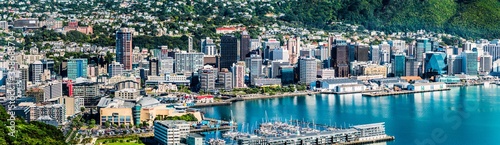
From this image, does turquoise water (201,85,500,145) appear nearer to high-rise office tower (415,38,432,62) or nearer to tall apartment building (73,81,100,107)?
tall apartment building (73,81,100,107)

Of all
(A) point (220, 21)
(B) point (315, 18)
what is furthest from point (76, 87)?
(B) point (315, 18)

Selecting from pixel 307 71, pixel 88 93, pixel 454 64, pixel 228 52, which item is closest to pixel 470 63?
pixel 454 64

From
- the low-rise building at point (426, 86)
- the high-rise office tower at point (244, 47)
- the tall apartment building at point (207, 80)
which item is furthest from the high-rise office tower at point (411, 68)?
the tall apartment building at point (207, 80)

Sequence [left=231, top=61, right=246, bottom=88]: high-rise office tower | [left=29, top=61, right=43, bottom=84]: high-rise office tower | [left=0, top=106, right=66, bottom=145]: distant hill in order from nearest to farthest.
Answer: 1. [left=0, top=106, right=66, bottom=145]: distant hill
2. [left=29, top=61, right=43, bottom=84]: high-rise office tower
3. [left=231, top=61, right=246, bottom=88]: high-rise office tower

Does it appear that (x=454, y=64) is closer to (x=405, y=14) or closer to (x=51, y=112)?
(x=405, y=14)

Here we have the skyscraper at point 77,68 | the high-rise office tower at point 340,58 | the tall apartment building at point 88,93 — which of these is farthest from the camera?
the high-rise office tower at point 340,58

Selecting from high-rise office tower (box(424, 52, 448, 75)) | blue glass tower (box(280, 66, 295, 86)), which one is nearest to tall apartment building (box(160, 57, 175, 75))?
blue glass tower (box(280, 66, 295, 86))

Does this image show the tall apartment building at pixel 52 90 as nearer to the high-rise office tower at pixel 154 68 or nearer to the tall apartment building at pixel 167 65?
the high-rise office tower at pixel 154 68
